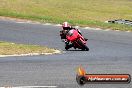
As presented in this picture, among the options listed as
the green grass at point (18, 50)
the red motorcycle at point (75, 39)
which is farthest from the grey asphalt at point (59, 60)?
the green grass at point (18, 50)

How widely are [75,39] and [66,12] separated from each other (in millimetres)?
19986

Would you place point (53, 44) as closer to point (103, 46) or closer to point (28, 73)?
point (103, 46)

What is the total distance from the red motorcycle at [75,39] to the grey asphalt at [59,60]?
361mm

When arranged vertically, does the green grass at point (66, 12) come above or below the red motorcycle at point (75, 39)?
below

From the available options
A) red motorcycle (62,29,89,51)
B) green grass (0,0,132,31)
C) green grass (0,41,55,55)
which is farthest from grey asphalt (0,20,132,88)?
green grass (0,0,132,31)

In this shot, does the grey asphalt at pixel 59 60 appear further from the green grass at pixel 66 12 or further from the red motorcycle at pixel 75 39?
the green grass at pixel 66 12

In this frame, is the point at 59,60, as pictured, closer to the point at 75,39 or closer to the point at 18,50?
the point at 18,50

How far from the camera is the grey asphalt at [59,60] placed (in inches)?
424

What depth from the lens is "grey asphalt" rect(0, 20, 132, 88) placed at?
1076 centimetres

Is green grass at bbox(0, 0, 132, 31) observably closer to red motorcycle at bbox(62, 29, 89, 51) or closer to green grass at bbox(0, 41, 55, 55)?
red motorcycle at bbox(62, 29, 89, 51)

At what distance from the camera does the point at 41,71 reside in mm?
12336

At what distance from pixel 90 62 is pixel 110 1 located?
130 feet

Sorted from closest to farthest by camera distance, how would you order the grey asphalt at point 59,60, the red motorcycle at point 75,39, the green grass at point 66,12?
the grey asphalt at point 59,60, the red motorcycle at point 75,39, the green grass at point 66,12

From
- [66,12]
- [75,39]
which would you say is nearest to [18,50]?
[75,39]
